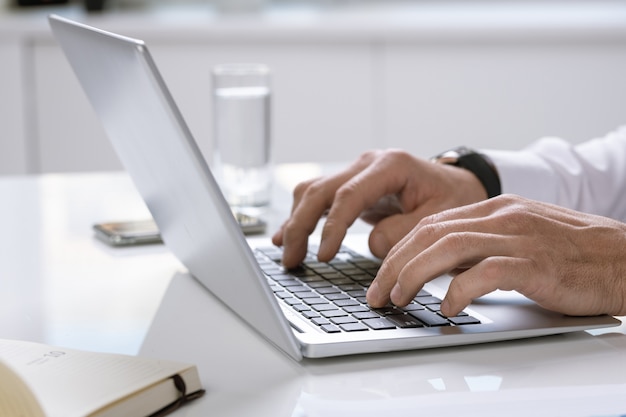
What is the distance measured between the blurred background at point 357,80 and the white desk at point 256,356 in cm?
196

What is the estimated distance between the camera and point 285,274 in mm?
952

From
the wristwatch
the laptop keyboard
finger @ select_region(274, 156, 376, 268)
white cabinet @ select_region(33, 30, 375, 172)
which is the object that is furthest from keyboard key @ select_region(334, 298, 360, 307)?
white cabinet @ select_region(33, 30, 375, 172)

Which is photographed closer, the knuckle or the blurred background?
the knuckle

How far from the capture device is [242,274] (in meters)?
0.72

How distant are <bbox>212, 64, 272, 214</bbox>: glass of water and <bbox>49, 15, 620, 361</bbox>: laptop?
1.45ft

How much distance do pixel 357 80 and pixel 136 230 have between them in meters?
1.97

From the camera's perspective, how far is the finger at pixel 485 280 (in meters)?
0.76

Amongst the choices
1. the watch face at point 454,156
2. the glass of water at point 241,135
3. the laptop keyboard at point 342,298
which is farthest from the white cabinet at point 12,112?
the laptop keyboard at point 342,298

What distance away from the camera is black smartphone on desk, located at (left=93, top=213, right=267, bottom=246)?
1.18m

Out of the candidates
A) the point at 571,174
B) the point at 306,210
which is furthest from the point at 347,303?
the point at 571,174

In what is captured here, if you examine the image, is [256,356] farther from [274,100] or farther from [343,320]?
[274,100]

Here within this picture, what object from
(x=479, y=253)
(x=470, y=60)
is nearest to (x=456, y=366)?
(x=479, y=253)

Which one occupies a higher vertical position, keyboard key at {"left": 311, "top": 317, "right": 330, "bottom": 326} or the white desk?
keyboard key at {"left": 311, "top": 317, "right": 330, "bottom": 326}

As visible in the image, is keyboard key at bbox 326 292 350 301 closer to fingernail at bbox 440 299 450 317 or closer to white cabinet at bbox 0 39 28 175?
fingernail at bbox 440 299 450 317
